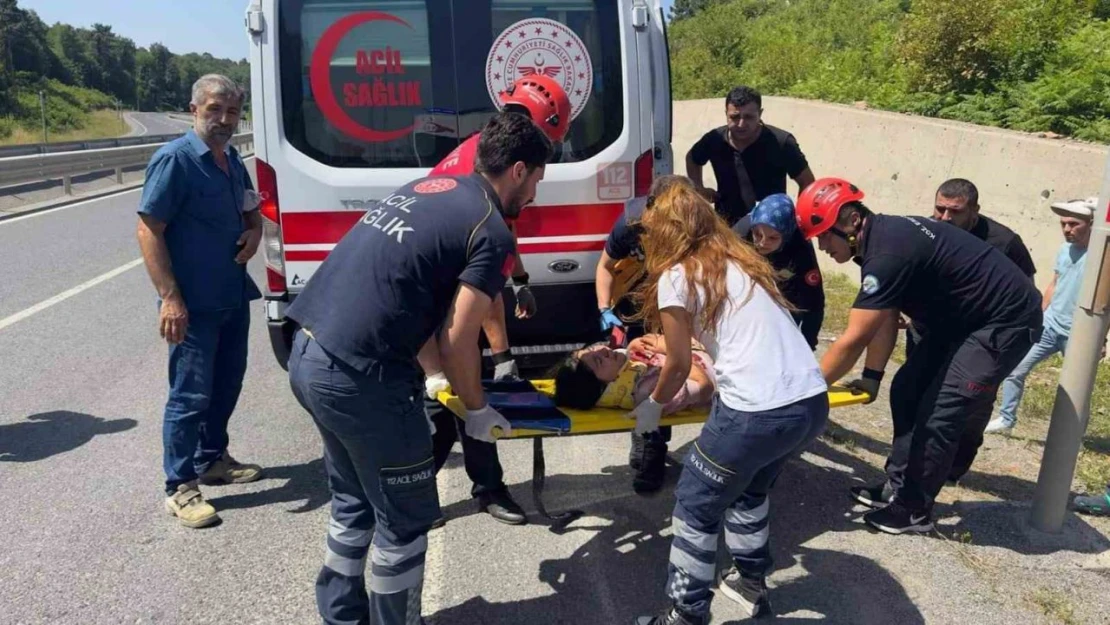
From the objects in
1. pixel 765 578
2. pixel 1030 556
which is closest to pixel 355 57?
pixel 765 578

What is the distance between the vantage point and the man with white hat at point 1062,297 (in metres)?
4.45

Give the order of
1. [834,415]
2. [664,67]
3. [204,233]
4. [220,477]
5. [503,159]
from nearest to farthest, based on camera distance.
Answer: [503,159]
[204,233]
[220,477]
[664,67]
[834,415]

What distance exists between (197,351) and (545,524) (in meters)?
1.80

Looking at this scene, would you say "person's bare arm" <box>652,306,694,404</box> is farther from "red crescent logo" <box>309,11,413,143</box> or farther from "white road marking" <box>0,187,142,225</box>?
"white road marking" <box>0,187,142,225</box>

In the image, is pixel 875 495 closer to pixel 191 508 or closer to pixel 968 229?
pixel 968 229

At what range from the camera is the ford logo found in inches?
181

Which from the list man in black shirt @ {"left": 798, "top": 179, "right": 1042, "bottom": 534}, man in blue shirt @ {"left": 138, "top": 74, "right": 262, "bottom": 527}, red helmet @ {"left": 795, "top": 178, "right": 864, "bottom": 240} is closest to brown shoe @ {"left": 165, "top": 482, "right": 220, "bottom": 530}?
man in blue shirt @ {"left": 138, "top": 74, "right": 262, "bottom": 527}

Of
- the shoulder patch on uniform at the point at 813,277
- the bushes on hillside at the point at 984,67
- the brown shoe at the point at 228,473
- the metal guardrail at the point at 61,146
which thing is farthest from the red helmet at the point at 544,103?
the metal guardrail at the point at 61,146

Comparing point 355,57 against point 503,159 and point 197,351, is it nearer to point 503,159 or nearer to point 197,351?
point 197,351

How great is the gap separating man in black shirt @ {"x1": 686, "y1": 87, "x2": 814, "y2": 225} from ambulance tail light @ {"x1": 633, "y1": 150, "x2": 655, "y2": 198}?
666 millimetres

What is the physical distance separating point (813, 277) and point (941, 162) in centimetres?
407

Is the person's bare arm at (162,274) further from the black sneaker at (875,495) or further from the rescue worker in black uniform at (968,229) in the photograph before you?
the rescue worker in black uniform at (968,229)

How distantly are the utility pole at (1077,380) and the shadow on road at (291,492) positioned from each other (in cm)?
334

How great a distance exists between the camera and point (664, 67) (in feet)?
Result: 15.8
